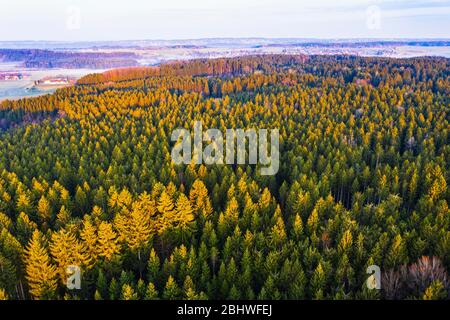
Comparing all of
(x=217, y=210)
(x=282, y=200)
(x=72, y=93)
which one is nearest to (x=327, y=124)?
(x=282, y=200)

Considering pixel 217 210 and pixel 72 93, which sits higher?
pixel 72 93

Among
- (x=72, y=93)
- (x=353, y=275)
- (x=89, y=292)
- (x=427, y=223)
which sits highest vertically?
(x=72, y=93)

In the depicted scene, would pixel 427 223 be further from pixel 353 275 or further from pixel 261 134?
pixel 261 134

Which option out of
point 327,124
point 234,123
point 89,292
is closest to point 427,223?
point 89,292
